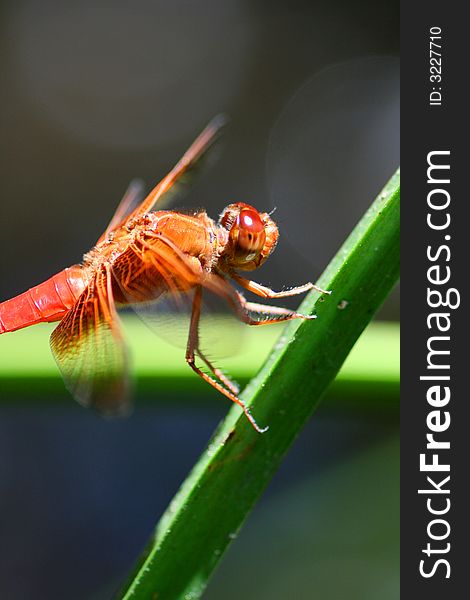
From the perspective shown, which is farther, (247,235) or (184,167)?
(184,167)

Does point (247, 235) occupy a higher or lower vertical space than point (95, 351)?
higher

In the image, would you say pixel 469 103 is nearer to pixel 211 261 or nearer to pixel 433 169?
pixel 433 169

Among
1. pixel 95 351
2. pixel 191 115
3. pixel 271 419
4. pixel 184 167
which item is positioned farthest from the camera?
pixel 191 115

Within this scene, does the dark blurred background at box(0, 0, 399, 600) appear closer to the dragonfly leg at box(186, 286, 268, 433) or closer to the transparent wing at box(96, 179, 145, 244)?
the transparent wing at box(96, 179, 145, 244)

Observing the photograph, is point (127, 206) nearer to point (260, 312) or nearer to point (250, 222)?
point (250, 222)

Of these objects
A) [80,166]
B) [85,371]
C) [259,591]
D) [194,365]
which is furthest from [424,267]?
[80,166]

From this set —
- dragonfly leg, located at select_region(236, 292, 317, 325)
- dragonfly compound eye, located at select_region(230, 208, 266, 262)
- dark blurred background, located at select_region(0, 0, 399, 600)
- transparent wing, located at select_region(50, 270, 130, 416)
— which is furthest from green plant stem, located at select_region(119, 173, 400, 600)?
dark blurred background, located at select_region(0, 0, 399, 600)

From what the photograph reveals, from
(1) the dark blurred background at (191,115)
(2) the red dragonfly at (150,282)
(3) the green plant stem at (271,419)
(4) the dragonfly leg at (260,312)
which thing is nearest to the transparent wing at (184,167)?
(2) the red dragonfly at (150,282)

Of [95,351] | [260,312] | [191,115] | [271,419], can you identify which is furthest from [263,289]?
[191,115]
